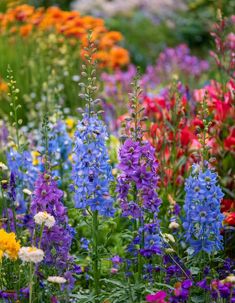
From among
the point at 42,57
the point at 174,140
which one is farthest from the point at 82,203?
the point at 42,57

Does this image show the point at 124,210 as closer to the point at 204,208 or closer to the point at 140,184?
the point at 140,184

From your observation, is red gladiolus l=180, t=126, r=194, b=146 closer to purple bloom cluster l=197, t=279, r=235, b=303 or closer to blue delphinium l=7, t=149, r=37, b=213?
blue delphinium l=7, t=149, r=37, b=213

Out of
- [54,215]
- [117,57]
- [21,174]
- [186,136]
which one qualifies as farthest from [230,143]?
[117,57]

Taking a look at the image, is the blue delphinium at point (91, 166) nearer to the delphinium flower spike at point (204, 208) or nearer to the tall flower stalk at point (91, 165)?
the tall flower stalk at point (91, 165)

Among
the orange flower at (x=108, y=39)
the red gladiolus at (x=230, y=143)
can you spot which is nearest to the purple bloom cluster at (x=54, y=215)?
the red gladiolus at (x=230, y=143)

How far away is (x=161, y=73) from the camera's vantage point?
8281 mm

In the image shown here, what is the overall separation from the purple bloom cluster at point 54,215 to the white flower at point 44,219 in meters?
0.20

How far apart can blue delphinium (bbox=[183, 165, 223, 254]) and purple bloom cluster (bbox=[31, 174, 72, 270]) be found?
1.72 feet

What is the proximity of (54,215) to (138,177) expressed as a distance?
0.38 meters

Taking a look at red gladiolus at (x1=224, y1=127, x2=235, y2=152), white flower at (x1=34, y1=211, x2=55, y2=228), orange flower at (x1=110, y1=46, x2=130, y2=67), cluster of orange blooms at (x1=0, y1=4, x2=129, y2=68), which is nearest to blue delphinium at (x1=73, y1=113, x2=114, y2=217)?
white flower at (x1=34, y1=211, x2=55, y2=228)

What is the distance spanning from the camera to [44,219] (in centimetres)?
265

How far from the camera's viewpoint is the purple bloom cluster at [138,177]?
9.55 ft

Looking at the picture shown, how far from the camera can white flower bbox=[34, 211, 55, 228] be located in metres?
2.64

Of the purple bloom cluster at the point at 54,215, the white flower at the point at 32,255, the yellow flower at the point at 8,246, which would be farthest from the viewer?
the purple bloom cluster at the point at 54,215
